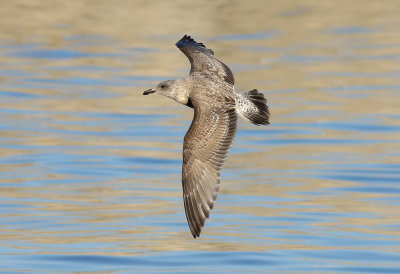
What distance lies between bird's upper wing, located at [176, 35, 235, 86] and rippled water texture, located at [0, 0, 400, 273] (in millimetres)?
1502

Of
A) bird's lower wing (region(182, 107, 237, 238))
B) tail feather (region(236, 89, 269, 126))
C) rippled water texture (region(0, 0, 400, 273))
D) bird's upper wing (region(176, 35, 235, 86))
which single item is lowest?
rippled water texture (region(0, 0, 400, 273))

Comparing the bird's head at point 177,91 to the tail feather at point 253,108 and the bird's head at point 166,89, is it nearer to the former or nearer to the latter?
the bird's head at point 166,89

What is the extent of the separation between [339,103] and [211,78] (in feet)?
20.9

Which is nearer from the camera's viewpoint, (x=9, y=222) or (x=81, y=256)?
(x=81, y=256)

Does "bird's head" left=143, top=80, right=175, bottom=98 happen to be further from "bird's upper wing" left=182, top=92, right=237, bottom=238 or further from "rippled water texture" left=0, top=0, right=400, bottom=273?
"rippled water texture" left=0, top=0, right=400, bottom=273

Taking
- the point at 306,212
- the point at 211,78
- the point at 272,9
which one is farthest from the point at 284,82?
the point at 211,78

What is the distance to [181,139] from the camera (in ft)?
48.5

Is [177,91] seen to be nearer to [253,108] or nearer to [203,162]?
[253,108]

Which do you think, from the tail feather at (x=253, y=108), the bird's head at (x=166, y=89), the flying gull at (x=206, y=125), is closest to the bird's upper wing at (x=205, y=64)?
the flying gull at (x=206, y=125)

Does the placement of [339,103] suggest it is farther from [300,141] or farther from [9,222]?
[9,222]

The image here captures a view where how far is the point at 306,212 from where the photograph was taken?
11.6 metres

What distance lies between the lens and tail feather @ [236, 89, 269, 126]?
9836 millimetres

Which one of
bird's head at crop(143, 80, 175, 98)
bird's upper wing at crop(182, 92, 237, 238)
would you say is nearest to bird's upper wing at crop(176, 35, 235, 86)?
bird's head at crop(143, 80, 175, 98)

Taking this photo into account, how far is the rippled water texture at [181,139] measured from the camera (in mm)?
10562
